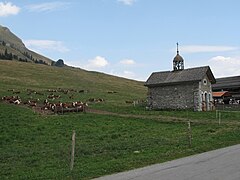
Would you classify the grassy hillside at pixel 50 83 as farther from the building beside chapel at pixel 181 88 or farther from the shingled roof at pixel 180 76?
the building beside chapel at pixel 181 88

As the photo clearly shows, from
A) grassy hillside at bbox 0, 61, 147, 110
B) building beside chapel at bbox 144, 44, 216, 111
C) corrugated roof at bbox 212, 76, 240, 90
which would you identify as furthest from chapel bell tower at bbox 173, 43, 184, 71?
corrugated roof at bbox 212, 76, 240, 90

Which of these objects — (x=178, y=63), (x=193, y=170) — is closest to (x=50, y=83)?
(x=178, y=63)

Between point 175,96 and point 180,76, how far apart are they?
9.39ft

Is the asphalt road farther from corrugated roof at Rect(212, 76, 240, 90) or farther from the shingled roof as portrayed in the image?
corrugated roof at Rect(212, 76, 240, 90)

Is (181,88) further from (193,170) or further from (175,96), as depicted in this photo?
(193,170)

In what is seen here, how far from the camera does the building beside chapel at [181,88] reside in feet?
153

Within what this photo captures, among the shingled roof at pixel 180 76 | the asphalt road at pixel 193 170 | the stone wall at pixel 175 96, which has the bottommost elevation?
the asphalt road at pixel 193 170

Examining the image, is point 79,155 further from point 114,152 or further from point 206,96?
point 206,96

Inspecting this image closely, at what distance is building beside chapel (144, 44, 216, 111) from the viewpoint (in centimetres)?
4672

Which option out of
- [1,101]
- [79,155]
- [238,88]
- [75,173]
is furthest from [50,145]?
A: [238,88]

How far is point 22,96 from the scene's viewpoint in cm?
5259

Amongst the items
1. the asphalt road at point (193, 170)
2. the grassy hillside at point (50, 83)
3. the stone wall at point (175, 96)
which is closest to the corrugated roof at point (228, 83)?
the grassy hillside at point (50, 83)

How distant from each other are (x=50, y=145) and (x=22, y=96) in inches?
1361

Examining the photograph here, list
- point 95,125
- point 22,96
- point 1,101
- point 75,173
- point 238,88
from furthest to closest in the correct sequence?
point 238,88
point 22,96
point 1,101
point 95,125
point 75,173
